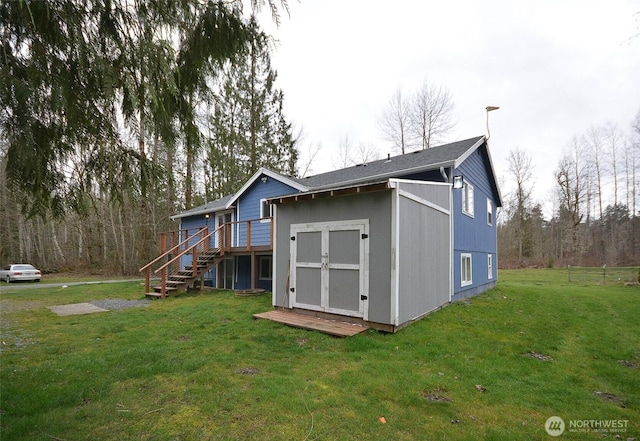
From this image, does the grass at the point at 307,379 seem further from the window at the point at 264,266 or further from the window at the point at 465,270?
the window at the point at 264,266

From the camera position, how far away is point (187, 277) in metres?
11.2

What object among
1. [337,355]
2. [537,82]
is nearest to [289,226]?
[337,355]

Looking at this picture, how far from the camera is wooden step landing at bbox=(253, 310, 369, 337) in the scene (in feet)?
18.9

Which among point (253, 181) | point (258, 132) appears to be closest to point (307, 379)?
point (253, 181)

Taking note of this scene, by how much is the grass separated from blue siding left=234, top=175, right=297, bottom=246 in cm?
528

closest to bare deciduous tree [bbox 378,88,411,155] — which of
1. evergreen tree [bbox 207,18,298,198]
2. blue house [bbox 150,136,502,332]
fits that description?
evergreen tree [bbox 207,18,298,198]

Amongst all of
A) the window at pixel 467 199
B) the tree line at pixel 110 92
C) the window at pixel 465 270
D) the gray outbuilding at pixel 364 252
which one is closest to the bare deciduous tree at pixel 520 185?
the window at pixel 467 199

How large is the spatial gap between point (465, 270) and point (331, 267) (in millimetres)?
5726

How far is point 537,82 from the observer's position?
1276 centimetres

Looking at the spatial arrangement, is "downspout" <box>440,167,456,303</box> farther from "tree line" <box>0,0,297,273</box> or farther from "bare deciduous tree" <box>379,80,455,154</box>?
"bare deciduous tree" <box>379,80,455,154</box>

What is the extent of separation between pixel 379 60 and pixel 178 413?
36.9 ft

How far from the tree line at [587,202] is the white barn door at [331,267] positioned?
27720 millimetres

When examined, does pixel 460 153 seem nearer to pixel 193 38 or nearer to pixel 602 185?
pixel 193 38

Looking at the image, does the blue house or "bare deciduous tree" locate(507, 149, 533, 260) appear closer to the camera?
the blue house
